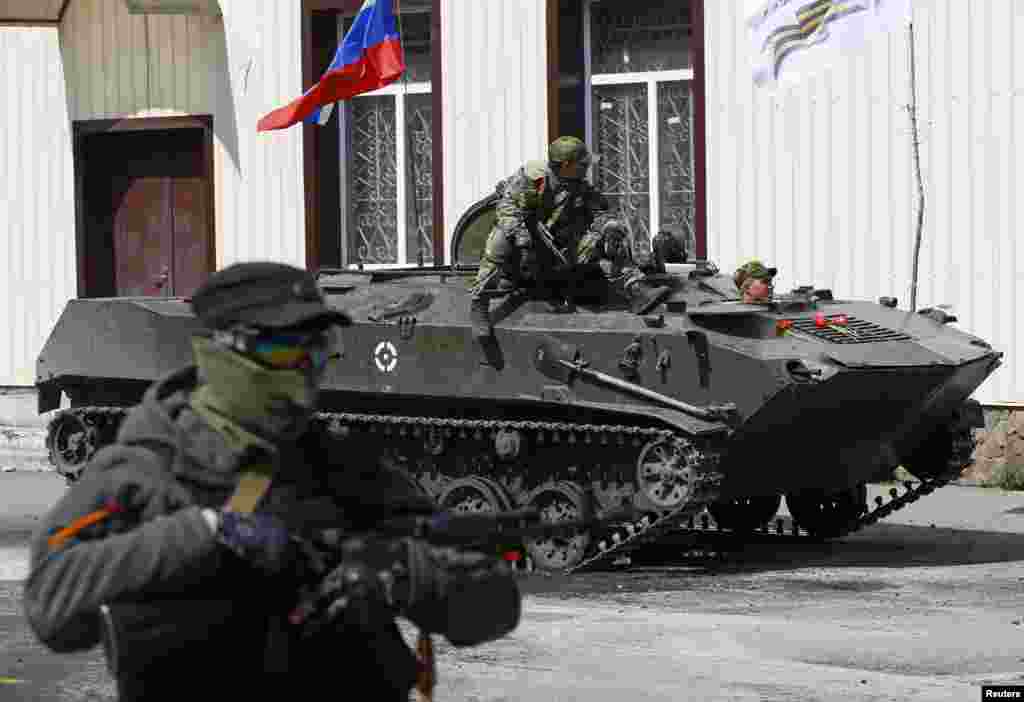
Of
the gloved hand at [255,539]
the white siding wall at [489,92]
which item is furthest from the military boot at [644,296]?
the gloved hand at [255,539]

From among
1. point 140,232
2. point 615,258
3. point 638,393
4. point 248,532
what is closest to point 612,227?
point 615,258

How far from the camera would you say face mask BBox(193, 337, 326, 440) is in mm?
3539

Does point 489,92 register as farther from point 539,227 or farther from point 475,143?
point 539,227

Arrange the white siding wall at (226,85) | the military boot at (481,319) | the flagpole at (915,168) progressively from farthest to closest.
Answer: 1. the white siding wall at (226,85)
2. the flagpole at (915,168)
3. the military boot at (481,319)

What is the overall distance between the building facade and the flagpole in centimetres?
12

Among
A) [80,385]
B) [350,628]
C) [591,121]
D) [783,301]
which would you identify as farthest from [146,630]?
[591,121]

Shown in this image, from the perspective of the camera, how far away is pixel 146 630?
3459 millimetres

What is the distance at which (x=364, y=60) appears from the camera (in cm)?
1708

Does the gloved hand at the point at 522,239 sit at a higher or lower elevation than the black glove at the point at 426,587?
higher

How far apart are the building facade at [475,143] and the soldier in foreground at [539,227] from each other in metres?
3.66

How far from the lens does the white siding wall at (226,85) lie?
1950 cm

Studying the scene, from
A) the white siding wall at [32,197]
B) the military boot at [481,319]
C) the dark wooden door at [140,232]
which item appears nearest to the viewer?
the military boot at [481,319]

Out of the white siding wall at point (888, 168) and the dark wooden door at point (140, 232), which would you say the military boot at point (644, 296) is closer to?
the white siding wall at point (888, 168)

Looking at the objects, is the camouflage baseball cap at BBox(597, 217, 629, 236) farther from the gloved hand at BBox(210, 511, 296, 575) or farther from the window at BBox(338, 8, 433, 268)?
the gloved hand at BBox(210, 511, 296, 575)
